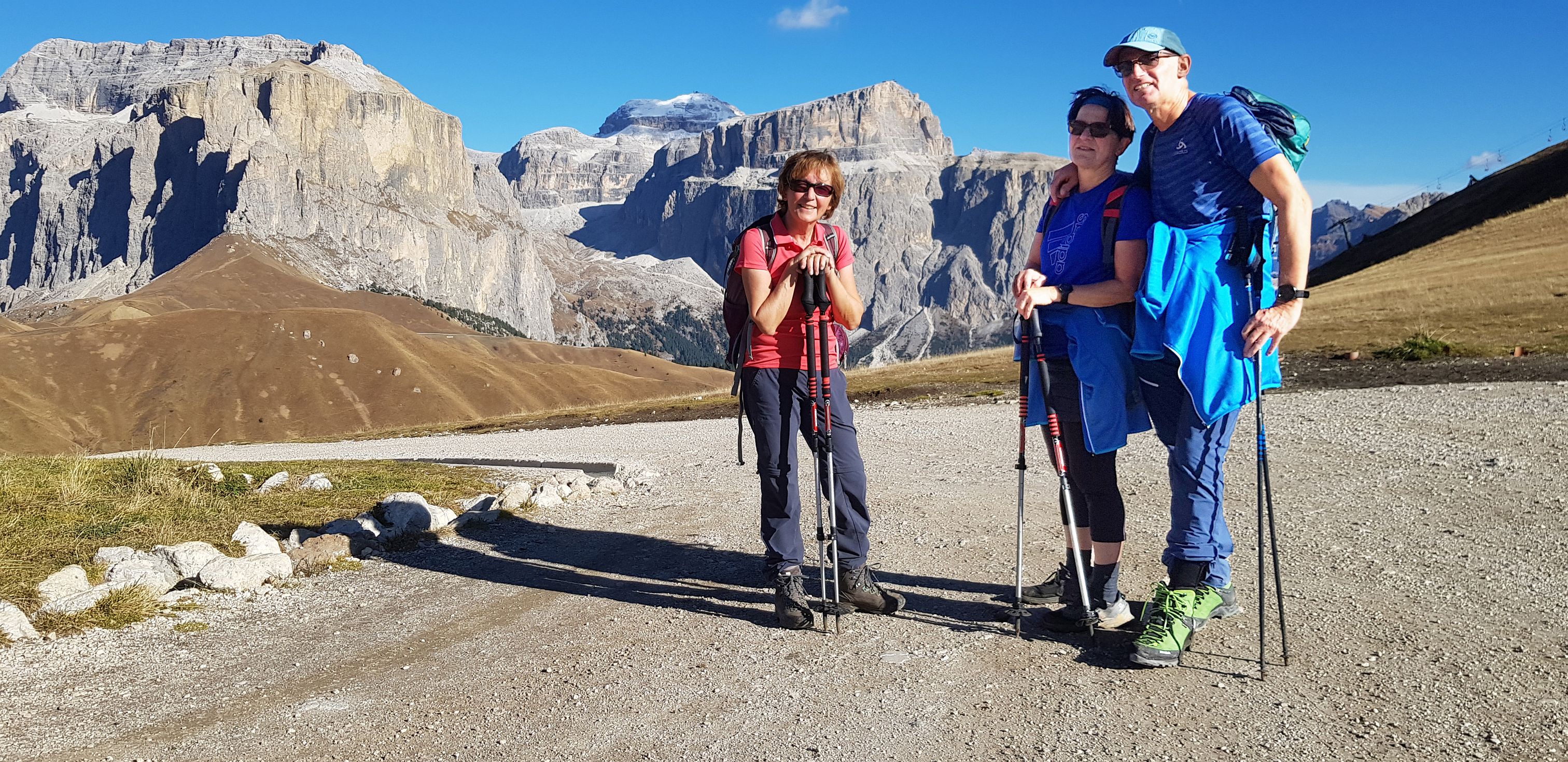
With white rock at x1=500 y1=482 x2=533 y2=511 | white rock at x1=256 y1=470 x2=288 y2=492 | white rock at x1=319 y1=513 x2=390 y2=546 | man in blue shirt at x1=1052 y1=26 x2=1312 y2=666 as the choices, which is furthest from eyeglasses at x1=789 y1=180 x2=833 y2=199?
white rock at x1=256 y1=470 x2=288 y2=492

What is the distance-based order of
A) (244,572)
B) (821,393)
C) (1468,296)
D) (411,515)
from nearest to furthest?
(821,393) → (244,572) → (411,515) → (1468,296)

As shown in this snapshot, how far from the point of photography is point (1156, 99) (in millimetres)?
5086

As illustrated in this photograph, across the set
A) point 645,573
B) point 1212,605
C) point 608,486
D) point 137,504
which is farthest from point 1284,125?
point 137,504

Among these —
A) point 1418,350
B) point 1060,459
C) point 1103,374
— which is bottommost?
point 1418,350

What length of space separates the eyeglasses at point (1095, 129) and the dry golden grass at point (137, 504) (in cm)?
702

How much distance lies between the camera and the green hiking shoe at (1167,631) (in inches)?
197

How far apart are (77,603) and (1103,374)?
6483mm

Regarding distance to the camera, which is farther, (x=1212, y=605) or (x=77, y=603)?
(x=77, y=603)

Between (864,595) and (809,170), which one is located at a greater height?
(809,170)

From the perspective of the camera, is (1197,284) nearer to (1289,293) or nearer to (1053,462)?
(1289,293)

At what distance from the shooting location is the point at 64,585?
22.2 ft

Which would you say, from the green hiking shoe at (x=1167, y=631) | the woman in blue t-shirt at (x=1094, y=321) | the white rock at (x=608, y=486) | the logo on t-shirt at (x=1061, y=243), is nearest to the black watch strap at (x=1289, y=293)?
the woman in blue t-shirt at (x=1094, y=321)

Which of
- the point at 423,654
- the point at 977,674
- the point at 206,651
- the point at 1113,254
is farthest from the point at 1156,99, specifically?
the point at 206,651

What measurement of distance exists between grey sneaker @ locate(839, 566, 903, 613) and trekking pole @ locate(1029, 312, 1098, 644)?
1.17 m
